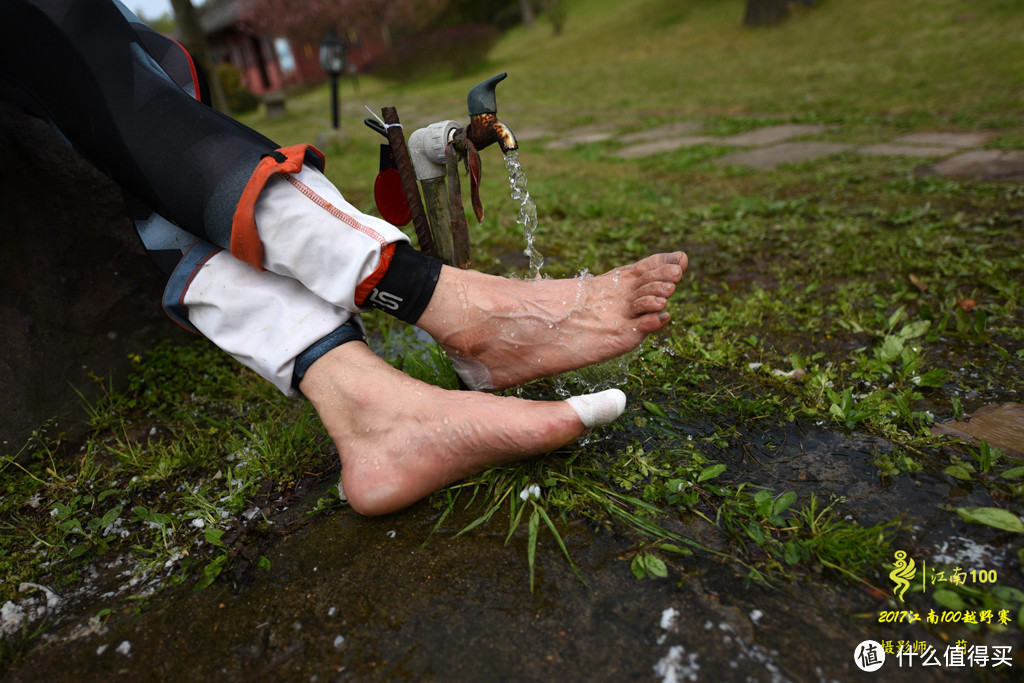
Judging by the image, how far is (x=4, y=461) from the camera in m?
1.39

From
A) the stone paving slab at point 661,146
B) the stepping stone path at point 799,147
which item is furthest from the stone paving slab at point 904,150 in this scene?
the stone paving slab at point 661,146

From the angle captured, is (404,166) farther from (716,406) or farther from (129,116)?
(716,406)

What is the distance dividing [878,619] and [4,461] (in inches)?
72.6

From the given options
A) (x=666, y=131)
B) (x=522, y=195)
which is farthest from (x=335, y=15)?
(x=522, y=195)

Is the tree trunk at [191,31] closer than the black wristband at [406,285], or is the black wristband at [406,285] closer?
the black wristband at [406,285]

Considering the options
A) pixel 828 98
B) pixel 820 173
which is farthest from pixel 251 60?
pixel 820 173

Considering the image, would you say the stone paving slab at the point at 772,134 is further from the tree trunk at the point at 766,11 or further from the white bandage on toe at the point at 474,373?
the tree trunk at the point at 766,11

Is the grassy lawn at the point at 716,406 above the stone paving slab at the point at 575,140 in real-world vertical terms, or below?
below

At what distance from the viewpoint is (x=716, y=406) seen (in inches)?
54.2

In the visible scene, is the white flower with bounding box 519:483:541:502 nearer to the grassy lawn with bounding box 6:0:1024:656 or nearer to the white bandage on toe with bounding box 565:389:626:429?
the grassy lawn with bounding box 6:0:1024:656

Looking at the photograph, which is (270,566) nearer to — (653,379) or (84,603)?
(84,603)

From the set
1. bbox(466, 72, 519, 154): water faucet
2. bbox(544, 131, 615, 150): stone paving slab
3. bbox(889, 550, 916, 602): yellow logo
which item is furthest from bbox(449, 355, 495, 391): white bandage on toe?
bbox(544, 131, 615, 150): stone paving slab

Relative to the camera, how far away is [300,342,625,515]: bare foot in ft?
3.46

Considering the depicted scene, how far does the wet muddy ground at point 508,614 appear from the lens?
0.78 metres
